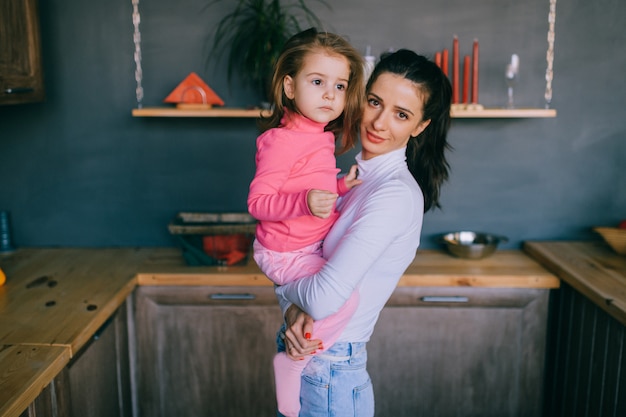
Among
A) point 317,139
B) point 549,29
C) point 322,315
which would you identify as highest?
point 549,29

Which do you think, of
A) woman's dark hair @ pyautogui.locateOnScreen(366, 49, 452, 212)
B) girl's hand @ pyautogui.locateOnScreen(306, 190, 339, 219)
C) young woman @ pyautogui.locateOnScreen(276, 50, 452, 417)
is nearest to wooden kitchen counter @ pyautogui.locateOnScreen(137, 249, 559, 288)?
woman's dark hair @ pyautogui.locateOnScreen(366, 49, 452, 212)

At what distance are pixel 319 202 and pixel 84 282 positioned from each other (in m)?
1.39

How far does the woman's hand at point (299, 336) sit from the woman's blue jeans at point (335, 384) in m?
0.06

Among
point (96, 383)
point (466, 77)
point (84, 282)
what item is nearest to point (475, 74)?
point (466, 77)

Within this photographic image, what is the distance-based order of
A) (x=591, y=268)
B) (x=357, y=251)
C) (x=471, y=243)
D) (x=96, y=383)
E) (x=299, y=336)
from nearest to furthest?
(x=357, y=251) → (x=299, y=336) → (x=96, y=383) → (x=591, y=268) → (x=471, y=243)

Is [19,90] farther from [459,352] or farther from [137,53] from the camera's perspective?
[459,352]

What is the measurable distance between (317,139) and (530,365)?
1600 mm

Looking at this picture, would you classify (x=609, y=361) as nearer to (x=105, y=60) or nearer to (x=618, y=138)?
(x=618, y=138)

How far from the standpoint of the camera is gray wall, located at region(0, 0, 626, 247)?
267 centimetres

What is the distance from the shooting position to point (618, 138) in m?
2.75

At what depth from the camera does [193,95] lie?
2.60 metres

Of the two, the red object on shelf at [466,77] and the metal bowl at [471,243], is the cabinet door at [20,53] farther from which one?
the metal bowl at [471,243]

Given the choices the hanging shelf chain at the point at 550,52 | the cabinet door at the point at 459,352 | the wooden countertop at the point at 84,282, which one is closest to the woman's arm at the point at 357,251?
the wooden countertop at the point at 84,282

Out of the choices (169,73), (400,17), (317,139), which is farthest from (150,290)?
(400,17)
